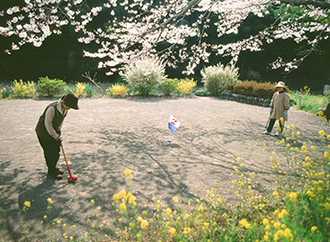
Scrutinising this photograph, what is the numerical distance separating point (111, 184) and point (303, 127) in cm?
670

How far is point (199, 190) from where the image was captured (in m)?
3.29

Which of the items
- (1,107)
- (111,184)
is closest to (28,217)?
(111,184)


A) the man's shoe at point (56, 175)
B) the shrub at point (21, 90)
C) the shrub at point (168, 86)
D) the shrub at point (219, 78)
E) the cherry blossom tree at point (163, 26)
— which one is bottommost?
the man's shoe at point (56, 175)

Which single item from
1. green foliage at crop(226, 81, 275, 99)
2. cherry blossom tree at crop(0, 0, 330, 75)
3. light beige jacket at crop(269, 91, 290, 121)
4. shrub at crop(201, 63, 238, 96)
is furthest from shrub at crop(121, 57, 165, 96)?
light beige jacket at crop(269, 91, 290, 121)

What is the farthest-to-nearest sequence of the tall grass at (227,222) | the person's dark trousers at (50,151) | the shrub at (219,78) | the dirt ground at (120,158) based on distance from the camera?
the shrub at (219,78), the person's dark trousers at (50,151), the dirt ground at (120,158), the tall grass at (227,222)

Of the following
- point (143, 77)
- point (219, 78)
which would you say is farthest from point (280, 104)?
point (219, 78)

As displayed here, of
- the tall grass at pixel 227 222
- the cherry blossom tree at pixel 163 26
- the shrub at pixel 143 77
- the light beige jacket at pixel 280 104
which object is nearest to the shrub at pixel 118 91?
the shrub at pixel 143 77

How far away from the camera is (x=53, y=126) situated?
3.39 m

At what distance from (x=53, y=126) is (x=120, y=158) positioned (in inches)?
64.4

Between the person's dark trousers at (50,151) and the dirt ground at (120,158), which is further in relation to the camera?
the person's dark trousers at (50,151)

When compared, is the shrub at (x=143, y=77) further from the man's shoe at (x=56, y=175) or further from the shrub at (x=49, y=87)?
the man's shoe at (x=56, y=175)

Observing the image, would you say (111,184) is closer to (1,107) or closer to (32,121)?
(32,121)

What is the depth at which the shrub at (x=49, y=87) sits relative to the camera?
11773mm

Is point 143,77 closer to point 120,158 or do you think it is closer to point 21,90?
point 21,90
